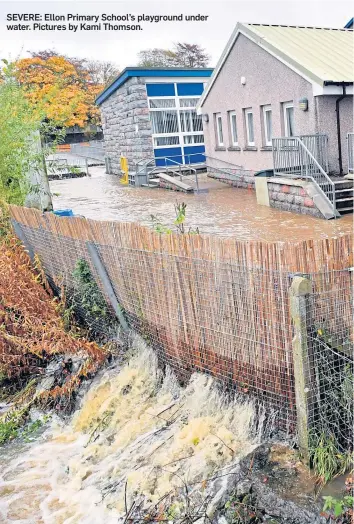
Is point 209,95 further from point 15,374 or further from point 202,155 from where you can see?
point 15,374

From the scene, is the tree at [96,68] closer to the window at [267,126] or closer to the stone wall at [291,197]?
the window at [267,126]

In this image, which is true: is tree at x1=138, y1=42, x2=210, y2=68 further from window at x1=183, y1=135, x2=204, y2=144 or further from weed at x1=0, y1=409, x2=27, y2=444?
weed at x1=0, y1=409, x2=27, y2=444

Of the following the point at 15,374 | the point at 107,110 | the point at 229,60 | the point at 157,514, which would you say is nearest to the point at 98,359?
the point at 15,374

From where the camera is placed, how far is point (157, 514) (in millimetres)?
4160

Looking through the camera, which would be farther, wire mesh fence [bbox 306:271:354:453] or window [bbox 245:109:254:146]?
window [bbox 245:109:254:146]

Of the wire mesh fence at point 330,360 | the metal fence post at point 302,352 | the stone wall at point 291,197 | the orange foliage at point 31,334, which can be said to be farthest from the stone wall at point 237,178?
the metal fence post at point 302,352

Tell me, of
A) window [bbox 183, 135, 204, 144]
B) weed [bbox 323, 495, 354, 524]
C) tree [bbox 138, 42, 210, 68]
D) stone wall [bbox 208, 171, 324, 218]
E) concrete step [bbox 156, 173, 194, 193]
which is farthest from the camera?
tree [bbox 138, 42, 210, 68]

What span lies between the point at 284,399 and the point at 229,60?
1600 centimetres

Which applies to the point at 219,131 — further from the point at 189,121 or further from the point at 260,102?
the point at 189,121

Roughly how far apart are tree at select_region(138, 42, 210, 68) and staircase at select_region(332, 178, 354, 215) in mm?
42609

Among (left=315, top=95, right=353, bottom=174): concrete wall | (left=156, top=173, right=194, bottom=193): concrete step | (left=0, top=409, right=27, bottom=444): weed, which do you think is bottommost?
(left=0, top=409, right=27, bottom=444): weed

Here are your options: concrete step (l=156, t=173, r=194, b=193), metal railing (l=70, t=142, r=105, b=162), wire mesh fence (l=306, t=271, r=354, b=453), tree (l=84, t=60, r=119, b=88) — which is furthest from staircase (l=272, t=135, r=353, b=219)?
tree (l=84, t=60, r=119, b=88)

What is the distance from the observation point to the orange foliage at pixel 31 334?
6.65m

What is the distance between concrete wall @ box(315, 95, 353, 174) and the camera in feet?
44.3
